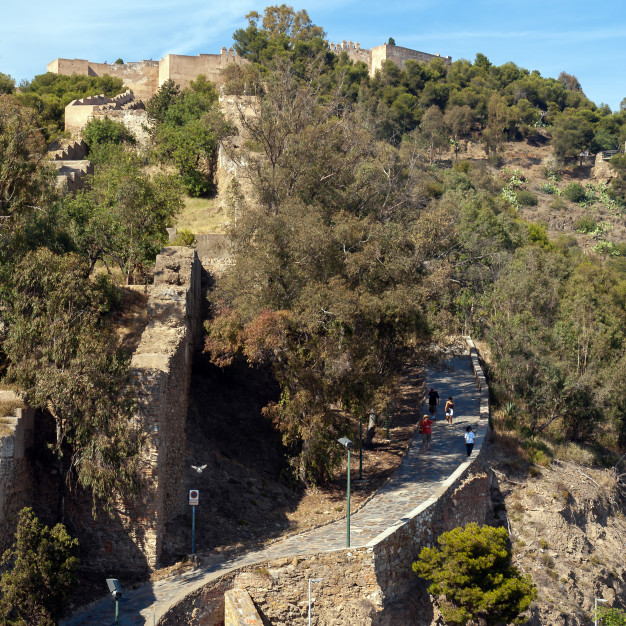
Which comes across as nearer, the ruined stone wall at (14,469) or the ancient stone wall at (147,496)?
the ruined stone wall at (14,469)

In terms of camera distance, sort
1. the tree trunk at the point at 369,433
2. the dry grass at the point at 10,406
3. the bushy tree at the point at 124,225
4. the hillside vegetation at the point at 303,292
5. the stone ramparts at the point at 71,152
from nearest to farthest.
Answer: the dry grass at the point at 10,406 → the hillside vegetation at the point at 303,292 → the tree trunk at the point at 369,433 → the bushy tree at the point at 124,225 → the stone ramparts at the point at 71,152

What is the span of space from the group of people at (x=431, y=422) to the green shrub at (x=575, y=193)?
4937cm

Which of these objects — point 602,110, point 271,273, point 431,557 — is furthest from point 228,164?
point 602,110

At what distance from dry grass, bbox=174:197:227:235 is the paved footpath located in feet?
38.1

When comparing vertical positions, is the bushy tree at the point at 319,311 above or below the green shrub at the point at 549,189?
below

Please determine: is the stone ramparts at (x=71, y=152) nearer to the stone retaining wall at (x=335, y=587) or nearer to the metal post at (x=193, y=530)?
the metal post at (x=193, y=530)

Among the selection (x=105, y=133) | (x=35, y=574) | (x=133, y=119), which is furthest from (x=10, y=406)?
(x=133, y=119)

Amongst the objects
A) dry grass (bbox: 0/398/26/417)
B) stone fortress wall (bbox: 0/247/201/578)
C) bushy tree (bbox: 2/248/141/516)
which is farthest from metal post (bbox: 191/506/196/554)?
dry grass (bbox: 0/398/26/417)

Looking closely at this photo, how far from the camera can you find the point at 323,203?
23.8 meters

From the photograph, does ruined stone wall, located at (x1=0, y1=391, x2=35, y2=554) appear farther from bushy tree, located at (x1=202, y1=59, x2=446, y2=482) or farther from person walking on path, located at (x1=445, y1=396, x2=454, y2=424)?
person walking on path, located at (x1=445, y1=396, x2=454, y2=424)

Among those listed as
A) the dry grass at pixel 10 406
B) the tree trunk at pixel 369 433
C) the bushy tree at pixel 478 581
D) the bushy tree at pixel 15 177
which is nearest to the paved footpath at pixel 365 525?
the tree trunk at pixel 369 433

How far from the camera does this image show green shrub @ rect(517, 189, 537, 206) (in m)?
66.0

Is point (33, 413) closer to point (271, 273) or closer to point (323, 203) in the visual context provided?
point (271, 273)

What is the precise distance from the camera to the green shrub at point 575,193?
70250 millimetres
